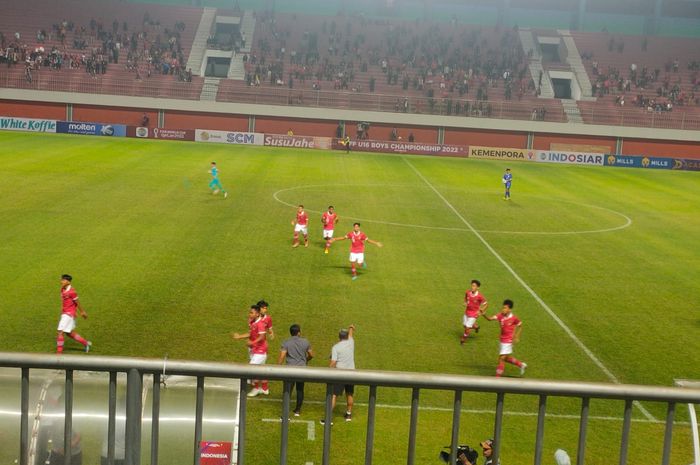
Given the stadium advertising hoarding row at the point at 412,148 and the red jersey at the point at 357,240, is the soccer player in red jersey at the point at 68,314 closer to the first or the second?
the red jersey at the point at 357,240

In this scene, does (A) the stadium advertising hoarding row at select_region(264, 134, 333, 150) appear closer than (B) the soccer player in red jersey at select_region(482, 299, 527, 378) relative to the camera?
No

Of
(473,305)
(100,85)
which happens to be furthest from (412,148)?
(473,305)

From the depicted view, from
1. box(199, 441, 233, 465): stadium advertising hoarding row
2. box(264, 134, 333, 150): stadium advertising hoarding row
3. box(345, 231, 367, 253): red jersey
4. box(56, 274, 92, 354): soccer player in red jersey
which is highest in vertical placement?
box(264, 134, 333, 150): stadium advertising hoarding row

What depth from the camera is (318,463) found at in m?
12.6

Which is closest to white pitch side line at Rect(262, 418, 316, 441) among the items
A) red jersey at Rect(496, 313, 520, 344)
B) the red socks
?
the red socks

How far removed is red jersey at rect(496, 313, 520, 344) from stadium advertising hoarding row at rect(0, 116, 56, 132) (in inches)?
2170

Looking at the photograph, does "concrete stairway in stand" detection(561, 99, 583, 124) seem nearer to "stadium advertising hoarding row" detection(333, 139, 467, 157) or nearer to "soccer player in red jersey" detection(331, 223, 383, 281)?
"stadium advertising hoarding row" detection(333, 139, 467, 157)

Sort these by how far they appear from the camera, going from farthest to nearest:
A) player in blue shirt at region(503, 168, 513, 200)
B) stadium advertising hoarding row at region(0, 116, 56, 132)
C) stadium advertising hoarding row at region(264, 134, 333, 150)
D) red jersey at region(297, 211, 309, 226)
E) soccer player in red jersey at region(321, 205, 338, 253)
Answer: stadium advertising hoarding row at region(264, 134, 333, 150)
stadium advertising hoarding row at region(0, 116, 56, 132)
player in blue shirt at region(503, 168, 513, 200)
red jersey at region(297, 211, 309, 226)
soccer player in red jersey at region(321, 205, 338, 253)

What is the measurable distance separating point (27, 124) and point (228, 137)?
14.9 metres

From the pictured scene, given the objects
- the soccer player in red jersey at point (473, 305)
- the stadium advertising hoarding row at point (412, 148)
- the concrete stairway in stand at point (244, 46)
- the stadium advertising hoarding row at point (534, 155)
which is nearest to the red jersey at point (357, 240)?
the soccer player in red jersey at point (473, 305)

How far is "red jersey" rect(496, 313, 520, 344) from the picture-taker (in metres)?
16.9

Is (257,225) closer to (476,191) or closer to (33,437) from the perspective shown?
(476,191)

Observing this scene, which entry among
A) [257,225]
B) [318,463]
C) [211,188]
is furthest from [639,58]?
[318,463]

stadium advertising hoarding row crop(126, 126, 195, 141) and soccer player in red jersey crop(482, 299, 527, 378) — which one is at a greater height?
stadium advertising hoarding row crop(126, 126, 195, 141)
